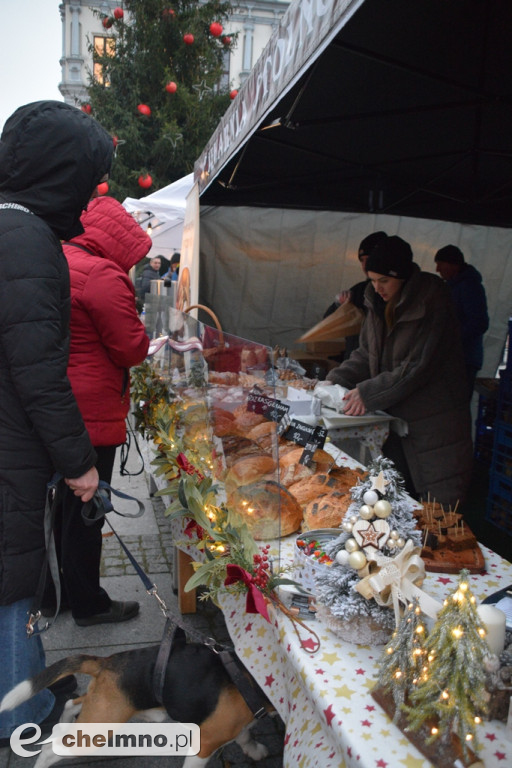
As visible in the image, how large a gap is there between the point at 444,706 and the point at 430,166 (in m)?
4.90

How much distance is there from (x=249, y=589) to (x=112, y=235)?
1694mm

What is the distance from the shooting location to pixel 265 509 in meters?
1.87

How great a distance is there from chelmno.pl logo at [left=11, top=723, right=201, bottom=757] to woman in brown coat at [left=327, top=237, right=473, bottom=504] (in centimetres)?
185

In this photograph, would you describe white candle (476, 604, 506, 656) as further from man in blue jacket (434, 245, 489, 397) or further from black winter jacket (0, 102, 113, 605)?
man in blue jacket (434, 245, 489, 397)

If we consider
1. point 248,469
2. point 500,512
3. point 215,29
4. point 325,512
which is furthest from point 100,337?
point 215,29

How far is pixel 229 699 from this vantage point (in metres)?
1.76

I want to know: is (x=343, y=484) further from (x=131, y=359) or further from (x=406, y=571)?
(x=131, y=359)

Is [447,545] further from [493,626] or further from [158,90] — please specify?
[158,90]

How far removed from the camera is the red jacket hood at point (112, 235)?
256cm

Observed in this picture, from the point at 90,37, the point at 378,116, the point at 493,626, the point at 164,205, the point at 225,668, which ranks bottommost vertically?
the point at 225,668

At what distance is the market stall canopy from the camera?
2.71 metres

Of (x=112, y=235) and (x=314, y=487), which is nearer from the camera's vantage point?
(x=314, y=487)

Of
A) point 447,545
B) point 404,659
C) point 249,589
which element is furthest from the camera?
point 447,545

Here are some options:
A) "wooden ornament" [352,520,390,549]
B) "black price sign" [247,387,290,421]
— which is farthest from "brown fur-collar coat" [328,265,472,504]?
"wooden ornament" [352,520,390,549]
